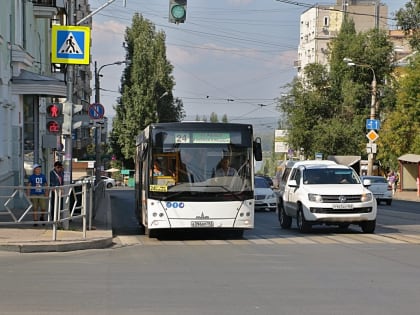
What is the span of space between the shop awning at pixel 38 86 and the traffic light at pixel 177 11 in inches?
417

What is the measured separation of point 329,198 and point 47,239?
7.44 m

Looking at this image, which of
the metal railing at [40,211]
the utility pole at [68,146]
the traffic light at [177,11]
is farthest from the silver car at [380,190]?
the traffic light at [177,11]

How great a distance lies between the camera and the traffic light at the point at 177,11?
17.8 metres

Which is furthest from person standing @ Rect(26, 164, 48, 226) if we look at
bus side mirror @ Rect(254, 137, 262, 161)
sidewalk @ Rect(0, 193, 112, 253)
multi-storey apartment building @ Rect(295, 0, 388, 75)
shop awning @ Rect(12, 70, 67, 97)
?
multi-storey apartment building @ Rect(295, 0, 388, 75)

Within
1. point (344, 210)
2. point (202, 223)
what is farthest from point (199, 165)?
point (344, 210)

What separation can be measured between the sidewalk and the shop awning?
8.50m

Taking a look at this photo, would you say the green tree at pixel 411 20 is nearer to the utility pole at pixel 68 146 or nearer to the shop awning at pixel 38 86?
the shop awning at pixel 38 86

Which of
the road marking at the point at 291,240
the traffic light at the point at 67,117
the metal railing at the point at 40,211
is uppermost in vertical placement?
the traffic light at the point at 67,117

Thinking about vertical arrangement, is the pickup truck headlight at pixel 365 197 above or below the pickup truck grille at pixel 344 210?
above

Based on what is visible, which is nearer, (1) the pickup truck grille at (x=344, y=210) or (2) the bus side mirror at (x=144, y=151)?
(2) the bus side mirror at (x=144, y=151)

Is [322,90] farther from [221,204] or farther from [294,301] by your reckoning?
[294,301]

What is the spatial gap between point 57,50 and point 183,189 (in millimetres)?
4832

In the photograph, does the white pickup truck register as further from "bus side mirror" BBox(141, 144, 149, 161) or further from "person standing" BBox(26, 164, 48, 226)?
"person standing" BBox(26, 164, 48, 226)

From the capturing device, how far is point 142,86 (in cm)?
7725
